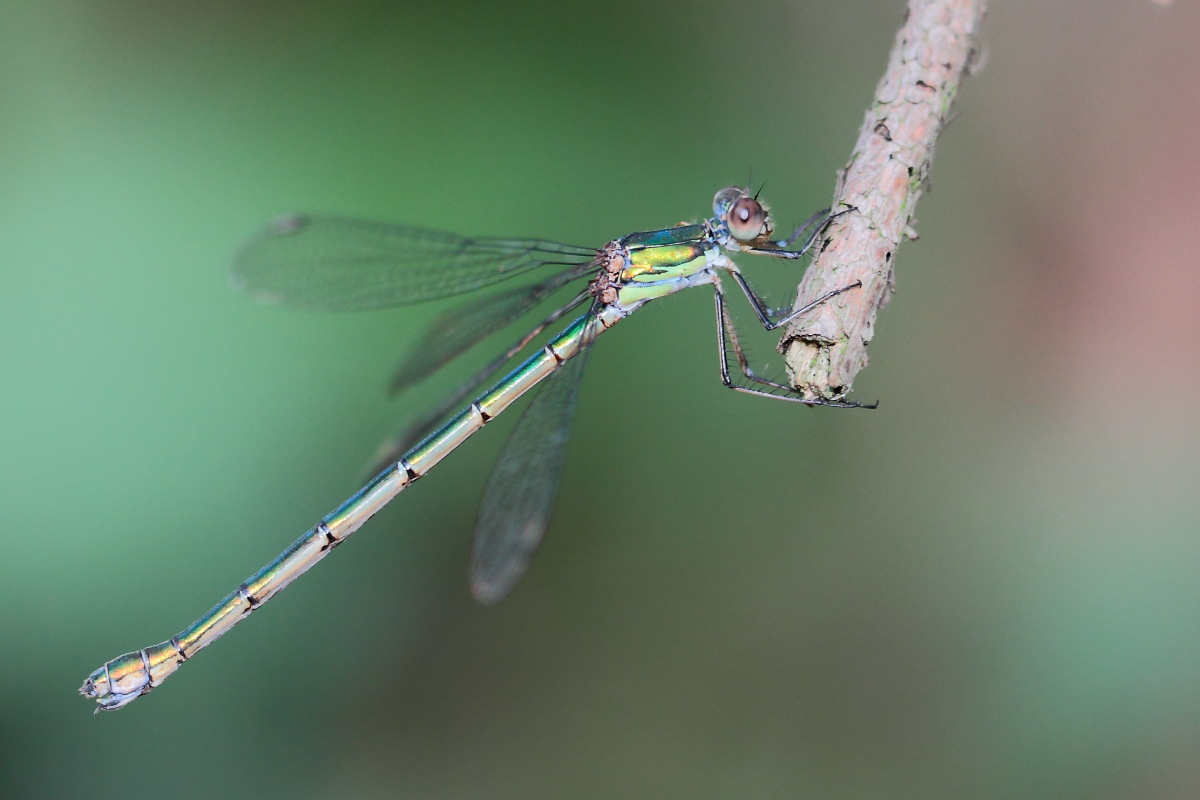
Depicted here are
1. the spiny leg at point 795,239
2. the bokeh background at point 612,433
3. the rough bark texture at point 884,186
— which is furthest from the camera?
the bokeh background at point 612,433

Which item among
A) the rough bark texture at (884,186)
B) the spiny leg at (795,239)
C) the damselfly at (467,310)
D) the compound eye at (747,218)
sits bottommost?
the rough bark texture at (884,186)

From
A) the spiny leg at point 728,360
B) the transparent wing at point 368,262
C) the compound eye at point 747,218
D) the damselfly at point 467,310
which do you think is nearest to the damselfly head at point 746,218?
the compound eye at point 747,218

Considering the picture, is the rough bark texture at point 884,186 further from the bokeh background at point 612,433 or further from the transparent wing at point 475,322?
the bokeh background at point 612,433

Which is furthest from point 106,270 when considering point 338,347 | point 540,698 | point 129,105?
point 540,698

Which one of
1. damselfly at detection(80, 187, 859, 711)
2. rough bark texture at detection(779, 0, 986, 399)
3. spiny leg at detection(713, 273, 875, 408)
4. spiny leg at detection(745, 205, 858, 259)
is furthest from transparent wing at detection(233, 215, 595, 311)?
rough bark texture at detection(779, 0, 986, 399)

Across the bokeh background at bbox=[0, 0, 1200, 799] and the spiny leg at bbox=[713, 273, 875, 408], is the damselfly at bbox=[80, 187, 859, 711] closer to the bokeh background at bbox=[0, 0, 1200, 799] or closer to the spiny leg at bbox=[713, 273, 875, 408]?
the spiny leg at bbox=[713, 273, 875, 408]

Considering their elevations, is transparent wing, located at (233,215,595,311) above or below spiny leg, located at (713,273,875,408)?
above

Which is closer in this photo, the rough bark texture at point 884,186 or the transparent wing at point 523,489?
the rough bark texture at point 884,186

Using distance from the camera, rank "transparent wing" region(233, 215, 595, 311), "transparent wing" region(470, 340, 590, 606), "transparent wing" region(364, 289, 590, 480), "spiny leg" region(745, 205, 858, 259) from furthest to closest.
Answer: "transparent wing" region(364, 289, 590, 480), "transparent wing" region(233, 215, 595, 311), "transparent wing" region(470, 340, 590, 606), "spiny leg" region(745, 205, 858, 259)

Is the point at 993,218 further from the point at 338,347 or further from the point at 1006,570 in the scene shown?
the point at 338,347
